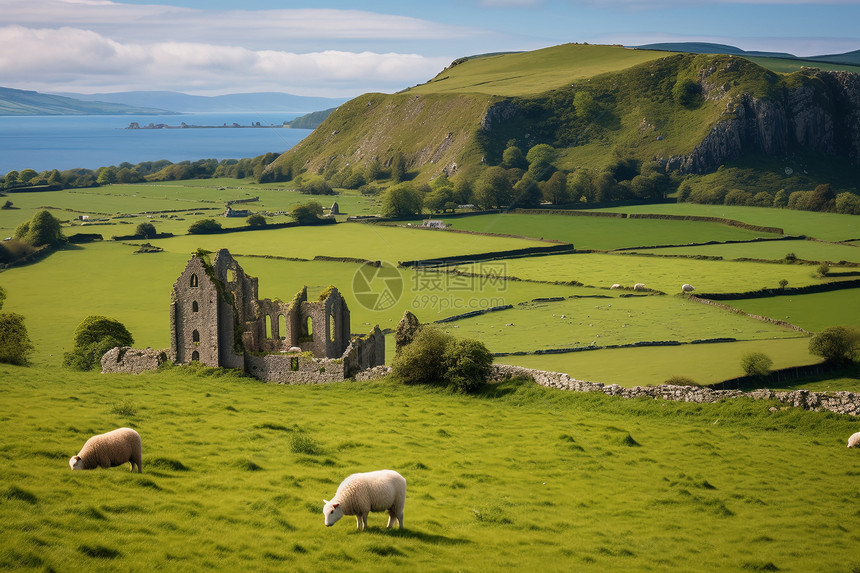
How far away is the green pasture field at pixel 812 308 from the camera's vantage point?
61.2 metres

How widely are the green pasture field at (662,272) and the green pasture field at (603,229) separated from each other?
12021mm

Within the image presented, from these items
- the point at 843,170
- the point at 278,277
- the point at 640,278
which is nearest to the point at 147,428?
the point at 278,277

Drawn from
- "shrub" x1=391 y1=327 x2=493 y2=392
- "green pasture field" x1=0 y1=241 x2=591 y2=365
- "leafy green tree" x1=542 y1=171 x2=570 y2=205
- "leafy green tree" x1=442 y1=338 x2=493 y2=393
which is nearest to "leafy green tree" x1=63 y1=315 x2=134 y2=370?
"green pasture field" x1=0 y1=241 x2=591 y2=365

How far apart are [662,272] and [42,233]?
76001 millimetres

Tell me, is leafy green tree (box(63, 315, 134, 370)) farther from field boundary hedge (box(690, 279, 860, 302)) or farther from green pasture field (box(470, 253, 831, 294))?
field boundary hedge (box(690, 279, 860, 302))

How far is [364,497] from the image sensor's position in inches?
716

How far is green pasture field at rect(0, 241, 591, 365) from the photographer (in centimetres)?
6191

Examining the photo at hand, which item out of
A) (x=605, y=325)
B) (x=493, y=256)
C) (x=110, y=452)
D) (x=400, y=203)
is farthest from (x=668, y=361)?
(x=400, y=203)

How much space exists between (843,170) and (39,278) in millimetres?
169174

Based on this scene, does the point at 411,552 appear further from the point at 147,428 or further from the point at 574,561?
the point at 147,428

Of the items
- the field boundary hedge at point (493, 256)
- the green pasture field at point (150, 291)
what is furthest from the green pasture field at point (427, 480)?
the field boundary hedge at point (493, 256)

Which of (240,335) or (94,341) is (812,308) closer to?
(240,335)

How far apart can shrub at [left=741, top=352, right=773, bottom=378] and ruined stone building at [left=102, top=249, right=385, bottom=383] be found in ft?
65.3

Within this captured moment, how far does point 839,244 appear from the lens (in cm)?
10350
